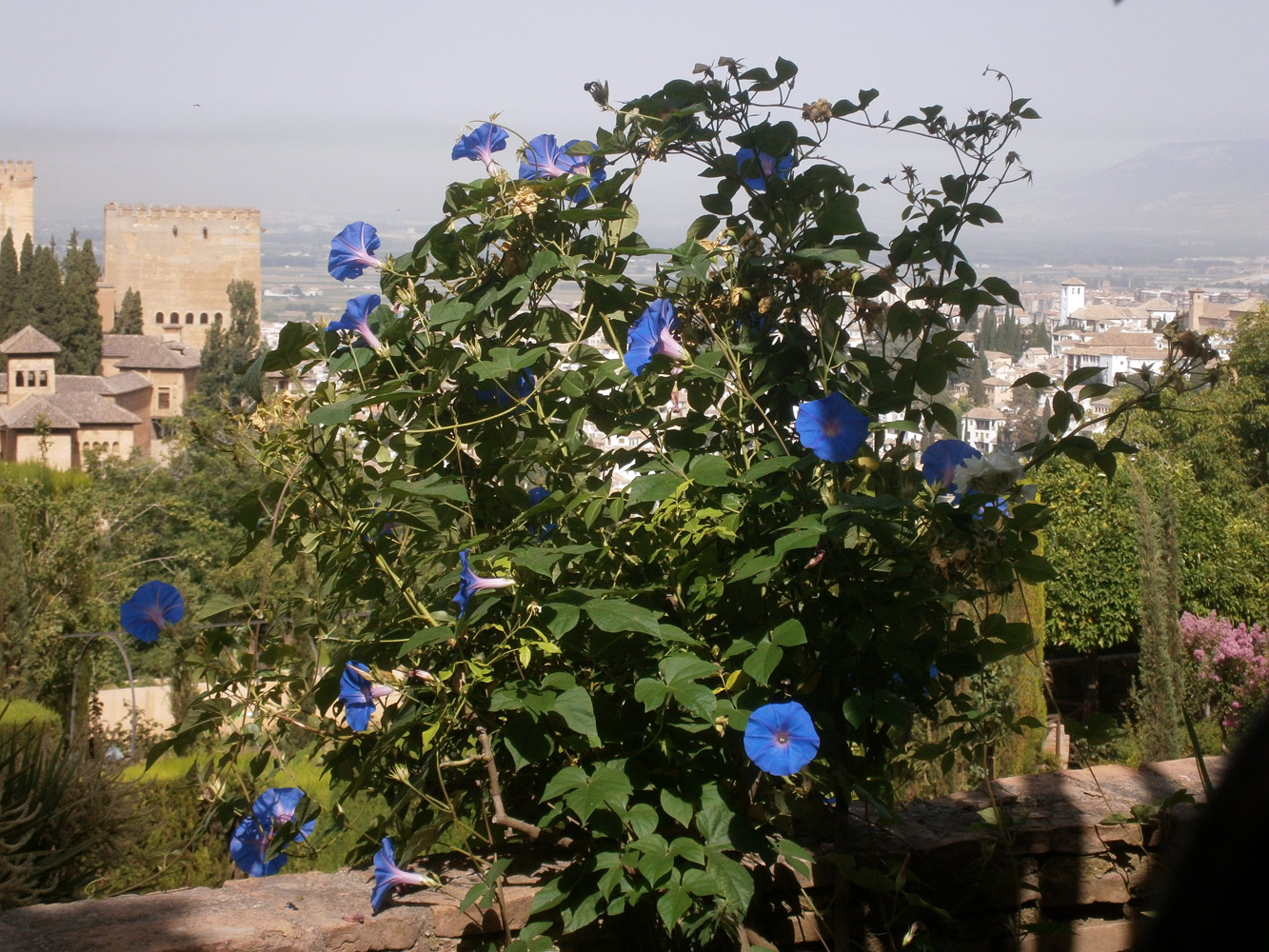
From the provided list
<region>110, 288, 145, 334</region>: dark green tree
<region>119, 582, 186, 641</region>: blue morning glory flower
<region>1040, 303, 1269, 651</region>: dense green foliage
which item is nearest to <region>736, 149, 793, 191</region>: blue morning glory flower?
<region>119, 582, 186, 641</region>: blue morning glory flower

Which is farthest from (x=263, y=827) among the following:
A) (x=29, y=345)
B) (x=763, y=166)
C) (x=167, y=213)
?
(x=167, y=213)

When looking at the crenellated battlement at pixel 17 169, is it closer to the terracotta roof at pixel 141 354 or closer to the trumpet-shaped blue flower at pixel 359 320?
the terracotta roof at pixel 141 354

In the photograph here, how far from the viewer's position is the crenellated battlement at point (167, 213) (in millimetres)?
55312

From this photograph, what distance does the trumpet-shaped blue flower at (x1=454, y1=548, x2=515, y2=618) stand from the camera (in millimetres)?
1031

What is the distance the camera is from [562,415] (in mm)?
1192

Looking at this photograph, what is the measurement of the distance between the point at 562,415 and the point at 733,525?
0.26 m

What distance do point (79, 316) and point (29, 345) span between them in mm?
5927

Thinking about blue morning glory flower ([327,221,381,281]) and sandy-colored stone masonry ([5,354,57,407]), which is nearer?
blue morning glory flower ([327,221,381,281])

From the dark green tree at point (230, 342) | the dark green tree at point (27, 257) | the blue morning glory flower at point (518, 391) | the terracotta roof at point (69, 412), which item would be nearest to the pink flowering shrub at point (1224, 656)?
the blue morning glory flower at point (518, 391)

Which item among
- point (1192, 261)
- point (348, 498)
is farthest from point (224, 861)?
point (1192, 261)

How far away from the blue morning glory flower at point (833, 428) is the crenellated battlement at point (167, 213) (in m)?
61.2

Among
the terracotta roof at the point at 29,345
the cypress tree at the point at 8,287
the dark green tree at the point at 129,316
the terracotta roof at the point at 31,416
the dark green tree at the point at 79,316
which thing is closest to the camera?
the terracotta roof at the point at 31,416

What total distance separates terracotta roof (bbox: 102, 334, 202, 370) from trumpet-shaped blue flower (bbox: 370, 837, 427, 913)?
46.2 metres

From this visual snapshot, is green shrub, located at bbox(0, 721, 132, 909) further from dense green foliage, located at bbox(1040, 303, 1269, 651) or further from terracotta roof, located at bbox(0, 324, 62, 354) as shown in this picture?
terracotta roof, located at bbox(0, 324, 62, 354)
